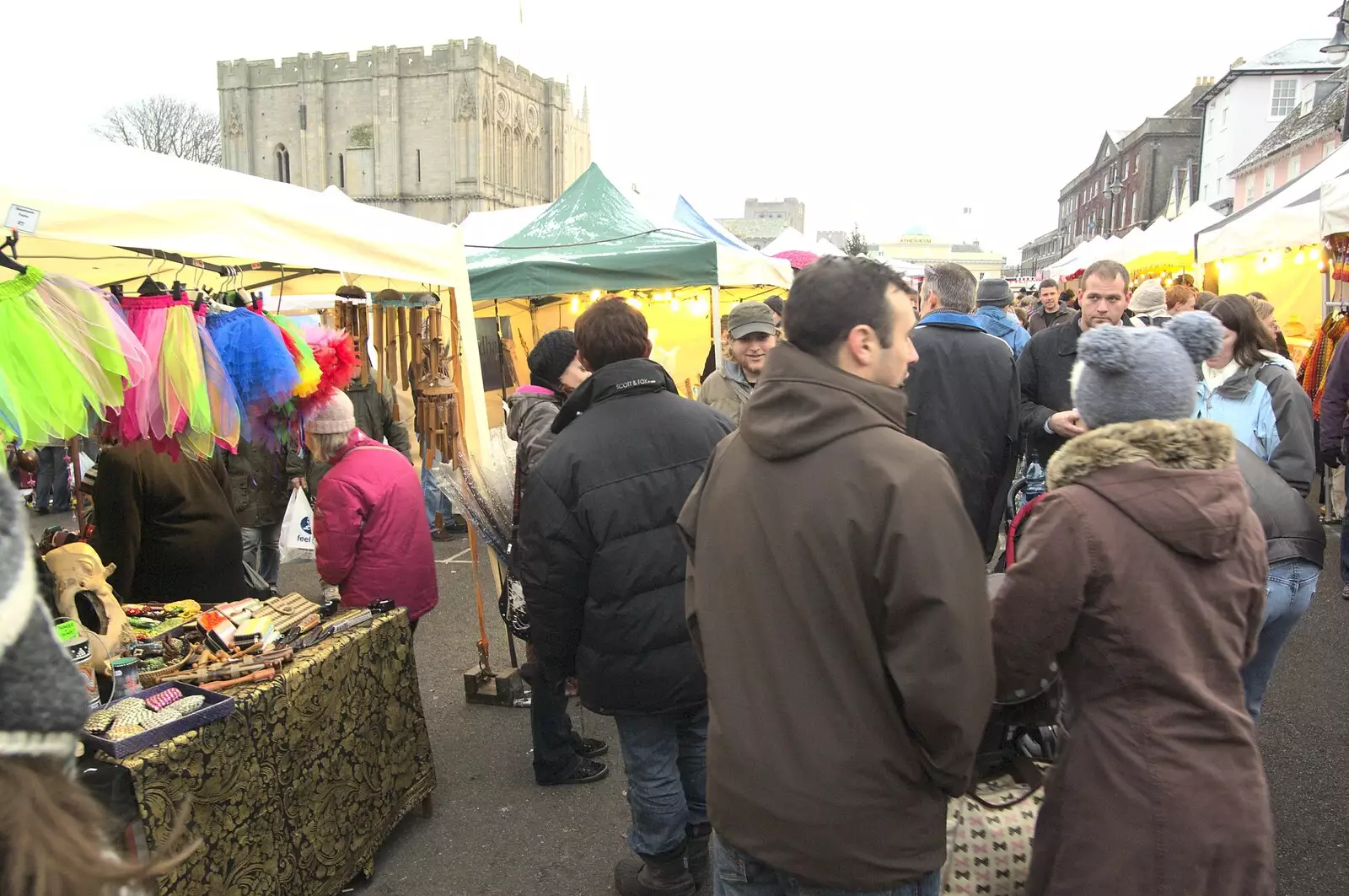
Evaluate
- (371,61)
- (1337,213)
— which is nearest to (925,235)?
(371,61)

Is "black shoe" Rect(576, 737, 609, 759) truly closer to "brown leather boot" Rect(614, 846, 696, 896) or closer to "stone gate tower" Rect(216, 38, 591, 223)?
"brown leather boot" Rect(614, 846, 696, 896)

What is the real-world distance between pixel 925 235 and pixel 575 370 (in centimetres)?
9865

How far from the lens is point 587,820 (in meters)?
3.38

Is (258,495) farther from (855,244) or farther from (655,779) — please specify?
(855,244)

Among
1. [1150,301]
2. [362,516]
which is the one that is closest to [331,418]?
[362,516]

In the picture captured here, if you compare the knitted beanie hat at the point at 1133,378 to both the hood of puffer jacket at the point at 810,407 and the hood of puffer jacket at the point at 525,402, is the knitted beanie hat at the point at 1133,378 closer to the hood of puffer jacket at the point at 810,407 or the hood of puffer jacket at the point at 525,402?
the hood of puffer jacket at the point at 810,407

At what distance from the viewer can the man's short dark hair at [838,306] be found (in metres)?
1.52

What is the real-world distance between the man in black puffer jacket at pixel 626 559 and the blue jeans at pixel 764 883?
2.72 feet

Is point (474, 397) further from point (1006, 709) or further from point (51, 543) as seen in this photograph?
point (1006, 709)

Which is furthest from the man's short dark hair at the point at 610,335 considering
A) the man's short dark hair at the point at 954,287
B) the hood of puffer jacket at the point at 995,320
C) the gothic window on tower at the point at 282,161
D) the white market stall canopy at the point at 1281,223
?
the gothic window on tower at the point at 282,161

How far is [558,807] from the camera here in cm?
349

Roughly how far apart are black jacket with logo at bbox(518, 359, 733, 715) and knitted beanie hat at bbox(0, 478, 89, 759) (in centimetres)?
173

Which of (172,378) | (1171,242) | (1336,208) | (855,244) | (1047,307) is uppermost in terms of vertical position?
(855,244)

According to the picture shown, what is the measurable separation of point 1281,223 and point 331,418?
6833mm
